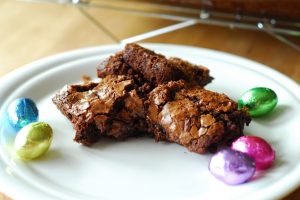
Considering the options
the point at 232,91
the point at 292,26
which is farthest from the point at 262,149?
the point at 292,26

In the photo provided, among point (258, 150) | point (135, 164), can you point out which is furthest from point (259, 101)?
point (135, 164)

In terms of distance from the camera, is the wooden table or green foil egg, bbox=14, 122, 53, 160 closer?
green foil egg, bbox=14, 122, 53, 160

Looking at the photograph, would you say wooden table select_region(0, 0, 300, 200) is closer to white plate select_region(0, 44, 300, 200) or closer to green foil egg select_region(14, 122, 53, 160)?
white plate select_region(0, 44, 300, 200)

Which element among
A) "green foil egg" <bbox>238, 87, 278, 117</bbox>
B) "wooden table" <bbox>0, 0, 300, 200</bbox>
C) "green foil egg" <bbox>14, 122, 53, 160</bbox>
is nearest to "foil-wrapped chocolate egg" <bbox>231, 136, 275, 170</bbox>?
"green foil egg" <bbox>238, 87, 278, 117</bbox>

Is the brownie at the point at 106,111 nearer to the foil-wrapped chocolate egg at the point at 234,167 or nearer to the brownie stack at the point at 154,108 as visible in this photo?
the brownie stack at the point at 154,108

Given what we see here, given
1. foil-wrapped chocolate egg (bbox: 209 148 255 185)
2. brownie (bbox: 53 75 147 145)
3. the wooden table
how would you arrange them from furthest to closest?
the wooden table, brownie (bbox: 53 75 147 145), foil-wrapped chocolate egg (bbox: 209 148 255 185)

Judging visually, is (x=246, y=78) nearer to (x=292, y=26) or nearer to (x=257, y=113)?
Result: (x=257, y=113)

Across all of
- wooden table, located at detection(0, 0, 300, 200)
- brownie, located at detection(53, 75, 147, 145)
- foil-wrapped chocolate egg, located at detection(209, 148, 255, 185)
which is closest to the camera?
foil-wrapped chocolate egg, located at detection(209, 148, 255, 185)

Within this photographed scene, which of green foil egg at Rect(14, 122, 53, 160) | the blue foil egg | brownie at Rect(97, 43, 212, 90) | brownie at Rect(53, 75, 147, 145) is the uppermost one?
brownie at Rect(97, 43, 212, 90)
